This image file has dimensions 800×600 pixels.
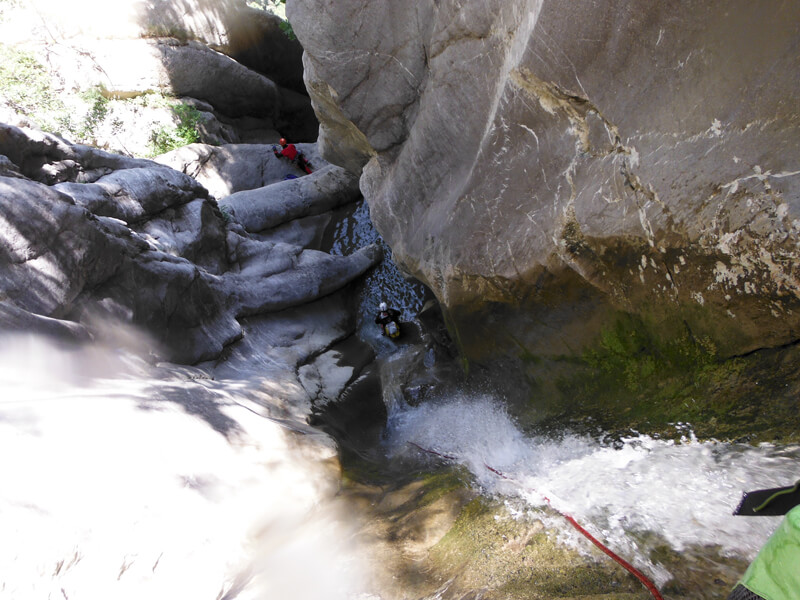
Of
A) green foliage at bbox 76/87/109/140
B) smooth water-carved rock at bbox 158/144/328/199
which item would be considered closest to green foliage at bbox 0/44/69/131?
green foliage at bbox 76/87/109/140

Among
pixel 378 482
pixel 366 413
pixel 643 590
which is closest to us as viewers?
pixel 643 590

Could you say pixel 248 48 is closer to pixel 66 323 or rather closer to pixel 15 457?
pixel 66 323

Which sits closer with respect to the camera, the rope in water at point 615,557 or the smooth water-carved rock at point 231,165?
the rope in water at point 615,557

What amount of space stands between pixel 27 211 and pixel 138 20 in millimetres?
11624

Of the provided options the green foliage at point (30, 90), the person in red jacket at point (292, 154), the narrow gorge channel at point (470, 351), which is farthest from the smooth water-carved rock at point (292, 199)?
the green foliage at point (30, 90)

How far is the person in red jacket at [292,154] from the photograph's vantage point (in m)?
13.1

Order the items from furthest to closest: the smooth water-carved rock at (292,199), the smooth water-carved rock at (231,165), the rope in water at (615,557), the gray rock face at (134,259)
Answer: the smooth water-carved rock at (231,165)
the smooth water-carved rock at (292,199)
the gray rock face at (134,259)
the rope in water at (615,557)

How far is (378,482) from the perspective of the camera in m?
4.55

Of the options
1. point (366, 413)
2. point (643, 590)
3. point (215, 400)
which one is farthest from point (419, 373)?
point (643, 590)

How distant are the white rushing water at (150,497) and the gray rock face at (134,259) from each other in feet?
3.68

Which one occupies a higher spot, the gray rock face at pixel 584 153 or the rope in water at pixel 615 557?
the gray rock face at pixel 584 153

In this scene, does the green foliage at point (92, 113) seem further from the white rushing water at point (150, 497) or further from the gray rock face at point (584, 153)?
the white rushing water at point (150, 497)

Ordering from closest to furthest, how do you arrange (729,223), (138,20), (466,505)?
1. (729,223)
2. (466,505)
3. (138,20)

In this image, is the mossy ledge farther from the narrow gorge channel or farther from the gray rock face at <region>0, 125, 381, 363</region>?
the gray rock face at <region>0, 125, 381, 363</region>
